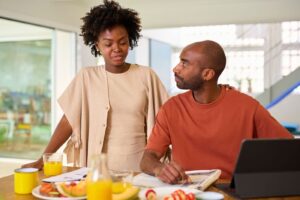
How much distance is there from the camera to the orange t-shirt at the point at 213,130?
176 centimetres

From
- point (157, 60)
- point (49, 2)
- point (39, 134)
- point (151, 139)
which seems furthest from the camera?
point (157, 60)

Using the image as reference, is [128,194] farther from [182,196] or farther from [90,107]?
[90,107]

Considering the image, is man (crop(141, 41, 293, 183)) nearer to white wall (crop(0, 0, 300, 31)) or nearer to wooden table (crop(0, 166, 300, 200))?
wooden table (crop(0, 166, 300, 200))

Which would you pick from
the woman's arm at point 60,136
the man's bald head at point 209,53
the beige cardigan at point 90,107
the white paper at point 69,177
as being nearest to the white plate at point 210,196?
the white paper at point 69,177

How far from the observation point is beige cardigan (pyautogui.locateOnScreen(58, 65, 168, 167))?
2055mm

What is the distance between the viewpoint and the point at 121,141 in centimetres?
206

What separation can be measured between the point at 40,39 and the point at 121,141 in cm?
341

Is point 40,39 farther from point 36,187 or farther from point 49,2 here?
point 36,187

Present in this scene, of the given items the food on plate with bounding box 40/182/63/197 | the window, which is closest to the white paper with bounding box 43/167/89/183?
the food on plate with bounding box 40/182/63/197

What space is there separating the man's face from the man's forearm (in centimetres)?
35

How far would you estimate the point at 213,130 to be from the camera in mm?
1770

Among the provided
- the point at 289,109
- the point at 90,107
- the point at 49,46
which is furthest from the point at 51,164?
the point at 289,109

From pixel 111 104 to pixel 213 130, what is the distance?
582 mm

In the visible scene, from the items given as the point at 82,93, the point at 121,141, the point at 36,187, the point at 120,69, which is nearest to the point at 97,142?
the point at 121,141
